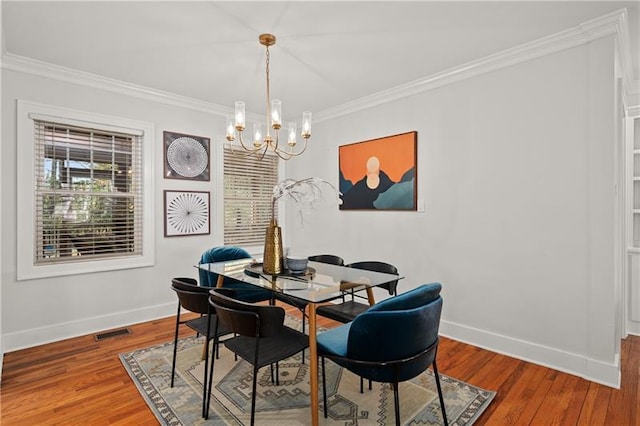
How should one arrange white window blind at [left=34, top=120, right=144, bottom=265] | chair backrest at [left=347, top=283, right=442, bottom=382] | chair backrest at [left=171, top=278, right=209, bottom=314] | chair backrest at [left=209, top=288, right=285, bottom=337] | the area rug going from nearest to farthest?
chair backrest at [left=347, top=283, right=442, bottom=382]
chair backrest at [left=209, top=288, right=285, bottom=337]
the area rug
chair backrest at [left=171, top=278, right=209, bottom=314]
white window blind at [left=34, top=120, right=144, bottom=265]

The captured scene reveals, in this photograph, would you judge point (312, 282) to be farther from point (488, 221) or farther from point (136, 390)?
point (488, 221)

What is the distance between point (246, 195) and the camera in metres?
4.91

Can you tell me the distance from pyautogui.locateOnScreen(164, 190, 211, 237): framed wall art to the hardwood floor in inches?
54.2

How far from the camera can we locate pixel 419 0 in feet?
7.41

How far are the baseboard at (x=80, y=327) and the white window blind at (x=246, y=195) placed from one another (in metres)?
1.23

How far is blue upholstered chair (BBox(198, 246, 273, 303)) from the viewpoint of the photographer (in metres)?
3.39

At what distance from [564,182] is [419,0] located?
5.95ft

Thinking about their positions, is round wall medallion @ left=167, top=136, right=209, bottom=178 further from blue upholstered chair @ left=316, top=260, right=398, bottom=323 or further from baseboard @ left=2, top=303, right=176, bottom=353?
blue upholstered chair @ left=316, top=260, right=398, bottom=323

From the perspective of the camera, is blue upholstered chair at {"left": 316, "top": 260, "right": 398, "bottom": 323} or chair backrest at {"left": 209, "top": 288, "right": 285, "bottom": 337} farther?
blue upholstered chair at {"left": 316, "top": 260, "right": 398, "bottom": 323}

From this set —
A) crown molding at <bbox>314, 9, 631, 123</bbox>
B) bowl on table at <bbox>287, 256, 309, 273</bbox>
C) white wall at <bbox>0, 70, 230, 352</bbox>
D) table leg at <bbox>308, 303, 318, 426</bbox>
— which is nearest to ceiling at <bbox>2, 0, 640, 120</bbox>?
crown molding at <bbox>314, 9, 631, 123</bbox>

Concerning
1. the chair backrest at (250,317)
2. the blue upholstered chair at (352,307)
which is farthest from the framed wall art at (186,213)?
the chair backrest at (250,317)

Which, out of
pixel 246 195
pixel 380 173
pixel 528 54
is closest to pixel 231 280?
pixel 246 195

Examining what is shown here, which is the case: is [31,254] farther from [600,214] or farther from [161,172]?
[600,214]

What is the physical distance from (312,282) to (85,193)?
8.87 ft
